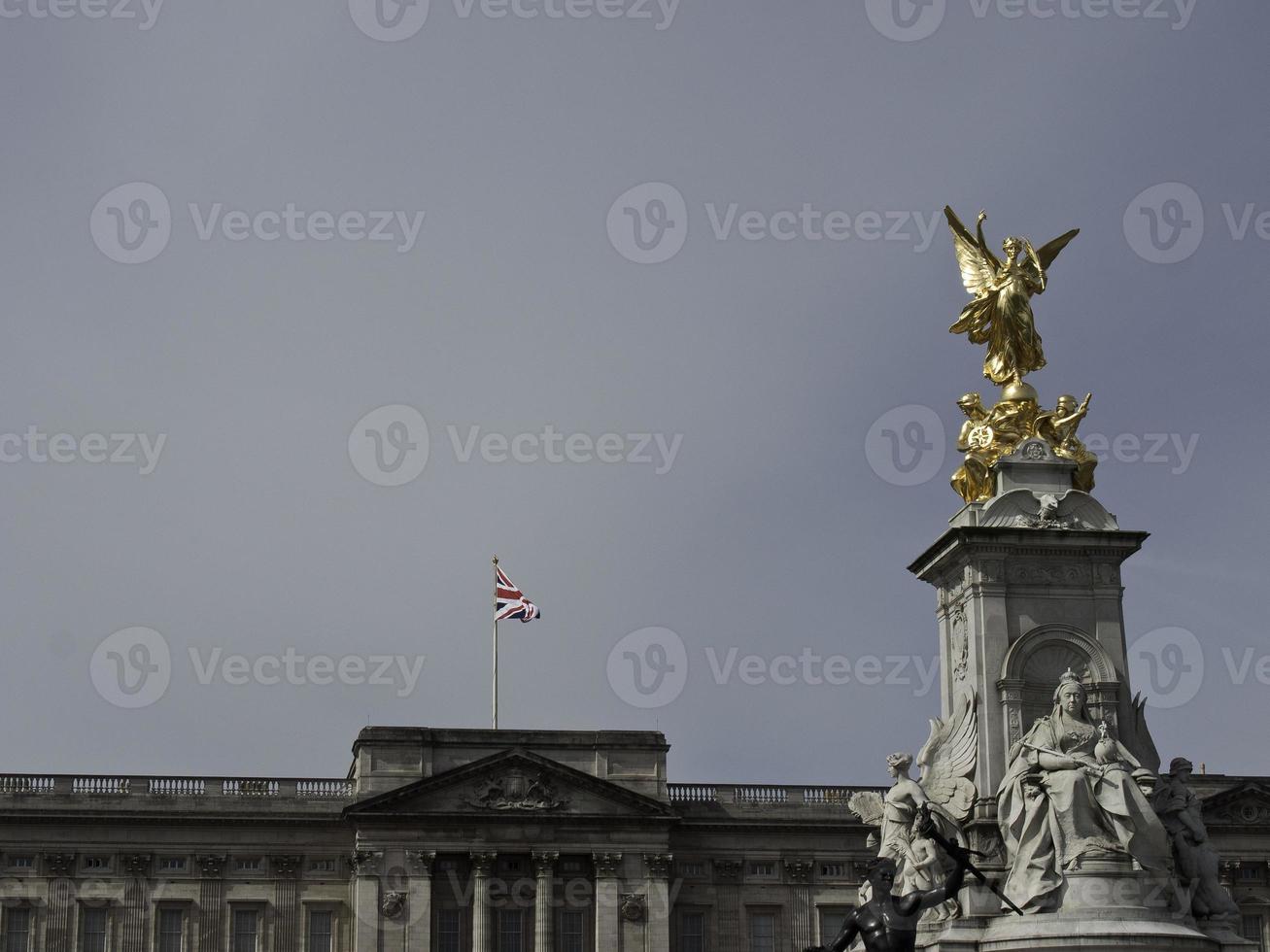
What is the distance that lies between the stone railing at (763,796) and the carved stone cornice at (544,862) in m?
5.59

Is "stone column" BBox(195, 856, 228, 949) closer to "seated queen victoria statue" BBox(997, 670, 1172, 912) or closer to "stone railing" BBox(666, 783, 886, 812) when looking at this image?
"stone railing" BBox(666, 783, 886, 812)

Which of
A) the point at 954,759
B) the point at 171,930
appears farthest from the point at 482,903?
the point at 954,759

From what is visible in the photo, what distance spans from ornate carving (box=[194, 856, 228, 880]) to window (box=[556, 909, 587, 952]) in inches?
536

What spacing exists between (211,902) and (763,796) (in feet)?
73.8

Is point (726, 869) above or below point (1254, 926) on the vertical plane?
above

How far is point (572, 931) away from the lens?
85.5 meters

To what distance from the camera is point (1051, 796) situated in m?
33.0

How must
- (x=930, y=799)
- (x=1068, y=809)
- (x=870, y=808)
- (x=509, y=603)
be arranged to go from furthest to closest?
(x=509, y=603) < (x=870, y=808) < (x=930, y=799) < (x=1068, y=809)

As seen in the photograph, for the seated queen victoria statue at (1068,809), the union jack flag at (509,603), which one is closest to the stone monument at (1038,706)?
the seated queen victoria statue at (1068,809)

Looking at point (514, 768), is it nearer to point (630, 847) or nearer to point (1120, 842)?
point (630, 847)

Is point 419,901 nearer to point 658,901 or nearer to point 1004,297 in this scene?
point 658,901

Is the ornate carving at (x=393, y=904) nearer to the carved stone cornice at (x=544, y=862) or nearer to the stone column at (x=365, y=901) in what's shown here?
the stone column at (x=365, y=901)

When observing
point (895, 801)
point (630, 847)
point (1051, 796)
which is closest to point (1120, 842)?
point (1051, 796)

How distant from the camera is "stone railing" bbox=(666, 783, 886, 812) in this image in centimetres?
8769
